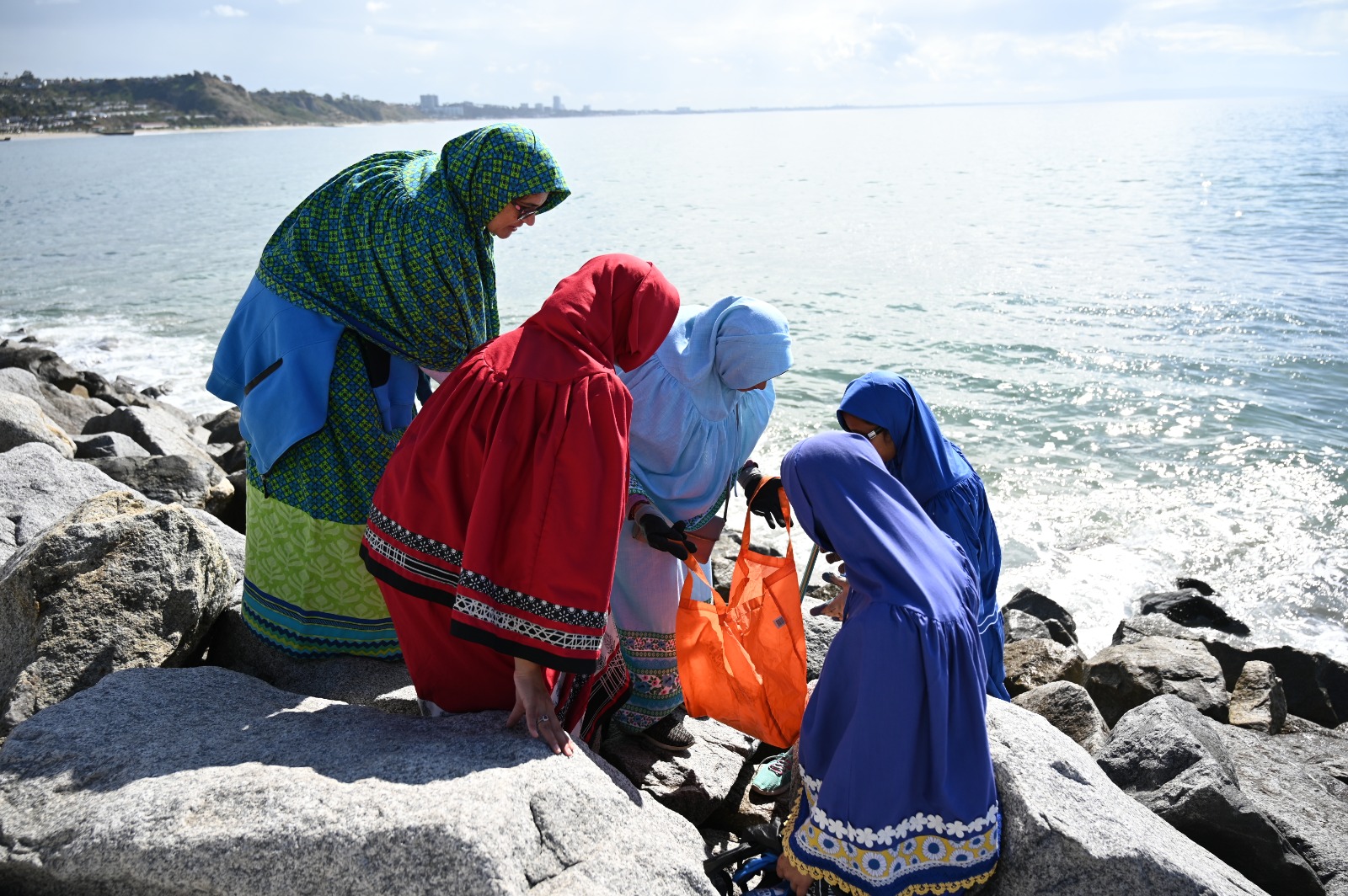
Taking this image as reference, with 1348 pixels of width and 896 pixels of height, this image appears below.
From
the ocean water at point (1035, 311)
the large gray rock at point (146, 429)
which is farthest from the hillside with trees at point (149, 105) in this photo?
the large gray rock at point (146, 429)

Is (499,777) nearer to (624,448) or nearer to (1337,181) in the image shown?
(624,448)

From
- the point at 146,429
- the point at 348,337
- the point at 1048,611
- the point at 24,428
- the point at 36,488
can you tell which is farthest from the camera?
the point at 146,429

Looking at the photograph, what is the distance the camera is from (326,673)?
9.94ft

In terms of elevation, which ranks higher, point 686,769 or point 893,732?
point 893,732

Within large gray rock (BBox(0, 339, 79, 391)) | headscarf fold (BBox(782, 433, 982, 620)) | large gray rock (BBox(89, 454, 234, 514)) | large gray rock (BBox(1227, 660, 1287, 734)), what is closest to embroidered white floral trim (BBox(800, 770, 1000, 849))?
headscarf fold (BBox(782, 433, 982, 620))

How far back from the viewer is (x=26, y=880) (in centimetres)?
206

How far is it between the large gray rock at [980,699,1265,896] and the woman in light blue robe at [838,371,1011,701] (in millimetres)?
798

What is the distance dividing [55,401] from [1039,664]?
7.51 meters

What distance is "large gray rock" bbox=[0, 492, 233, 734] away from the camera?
283 centimetres

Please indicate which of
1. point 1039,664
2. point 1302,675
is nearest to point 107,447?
point 1039,664

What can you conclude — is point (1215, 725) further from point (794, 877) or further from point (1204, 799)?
point (794, 877)

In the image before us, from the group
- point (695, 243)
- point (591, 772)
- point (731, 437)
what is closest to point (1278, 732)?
point (731, 437)

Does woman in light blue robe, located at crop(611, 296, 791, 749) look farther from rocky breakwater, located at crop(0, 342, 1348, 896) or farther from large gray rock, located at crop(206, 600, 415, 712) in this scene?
large gray rock, located at crop(206, 600, 415, 712)

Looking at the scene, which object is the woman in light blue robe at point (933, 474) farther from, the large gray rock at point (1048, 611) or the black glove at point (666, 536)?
the large gray rock at point (1048, 611)
